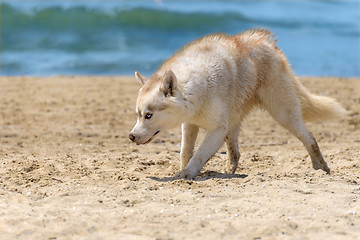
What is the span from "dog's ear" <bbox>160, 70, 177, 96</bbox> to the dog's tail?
206 centimetres

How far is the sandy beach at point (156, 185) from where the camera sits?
4.64 meters

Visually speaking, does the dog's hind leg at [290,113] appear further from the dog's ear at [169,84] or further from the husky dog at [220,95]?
the dog's ear at [169,84]

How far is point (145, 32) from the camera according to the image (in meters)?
22.3

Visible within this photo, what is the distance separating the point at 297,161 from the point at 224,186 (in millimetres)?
1919

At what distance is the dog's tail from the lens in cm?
742

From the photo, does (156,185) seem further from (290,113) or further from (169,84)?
(290,113)

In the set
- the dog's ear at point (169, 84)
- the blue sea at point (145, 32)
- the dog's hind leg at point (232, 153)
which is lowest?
the blue sea at point (145, 32)

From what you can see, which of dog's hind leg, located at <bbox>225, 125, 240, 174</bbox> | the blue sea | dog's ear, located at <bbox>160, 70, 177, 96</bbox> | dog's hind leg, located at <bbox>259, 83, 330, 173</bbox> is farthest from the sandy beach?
the blue sea

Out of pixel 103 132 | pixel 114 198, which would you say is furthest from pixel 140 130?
pixel 103 132

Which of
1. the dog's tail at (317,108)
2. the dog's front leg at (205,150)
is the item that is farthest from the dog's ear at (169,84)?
the dog's tail at (317,108)

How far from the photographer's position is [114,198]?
5.37m

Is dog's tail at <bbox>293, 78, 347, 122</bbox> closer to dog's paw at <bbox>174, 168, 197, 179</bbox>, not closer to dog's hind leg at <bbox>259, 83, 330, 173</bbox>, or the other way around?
dog's hind leg at <bbox>259, 83, 330, 173</bbox>

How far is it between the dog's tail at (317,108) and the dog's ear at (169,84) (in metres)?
2.06

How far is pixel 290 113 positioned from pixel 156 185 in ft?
6.86
